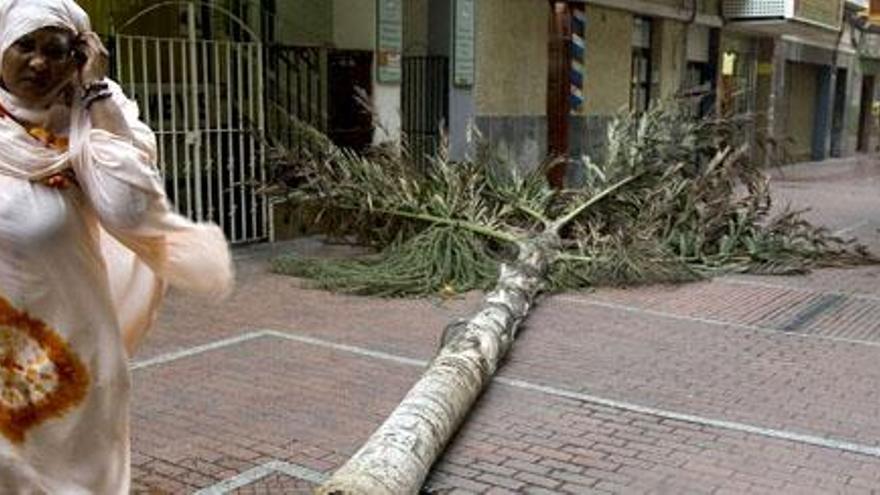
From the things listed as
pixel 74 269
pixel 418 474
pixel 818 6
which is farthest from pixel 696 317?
pixel 818 6

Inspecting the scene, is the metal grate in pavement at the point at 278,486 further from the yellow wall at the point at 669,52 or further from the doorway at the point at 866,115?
the doorway at the point at 866,115

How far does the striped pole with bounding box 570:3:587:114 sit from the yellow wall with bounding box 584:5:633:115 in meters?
0.29

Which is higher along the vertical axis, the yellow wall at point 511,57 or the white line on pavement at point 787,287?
the yellow wall at point 511,57

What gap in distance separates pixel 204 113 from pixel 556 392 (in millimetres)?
5272

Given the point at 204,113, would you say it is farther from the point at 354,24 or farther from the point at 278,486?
the point at 278,486

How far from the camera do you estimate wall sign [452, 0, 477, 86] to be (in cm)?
1209

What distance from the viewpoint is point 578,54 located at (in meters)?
15.8

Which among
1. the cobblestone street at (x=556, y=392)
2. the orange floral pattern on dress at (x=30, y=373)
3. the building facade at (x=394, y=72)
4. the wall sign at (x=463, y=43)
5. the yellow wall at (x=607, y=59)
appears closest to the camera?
the orange floral pattern on dress at (x=30, y=373)

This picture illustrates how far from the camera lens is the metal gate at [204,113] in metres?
9.05

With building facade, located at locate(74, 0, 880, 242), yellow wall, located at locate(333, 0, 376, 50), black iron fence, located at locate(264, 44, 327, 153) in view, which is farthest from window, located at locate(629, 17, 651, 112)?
black iron fence, located at locate(264, 44, 327, 153)

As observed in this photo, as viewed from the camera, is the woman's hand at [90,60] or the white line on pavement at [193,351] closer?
the woman's hand at [90,60]

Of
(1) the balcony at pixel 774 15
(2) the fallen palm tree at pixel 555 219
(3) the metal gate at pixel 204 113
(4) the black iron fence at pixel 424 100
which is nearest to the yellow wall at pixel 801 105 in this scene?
(1) the balcony at pixel 774 15

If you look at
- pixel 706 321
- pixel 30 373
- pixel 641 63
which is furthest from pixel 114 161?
pixel 641 63

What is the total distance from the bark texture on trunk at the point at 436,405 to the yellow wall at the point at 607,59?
9.91m
